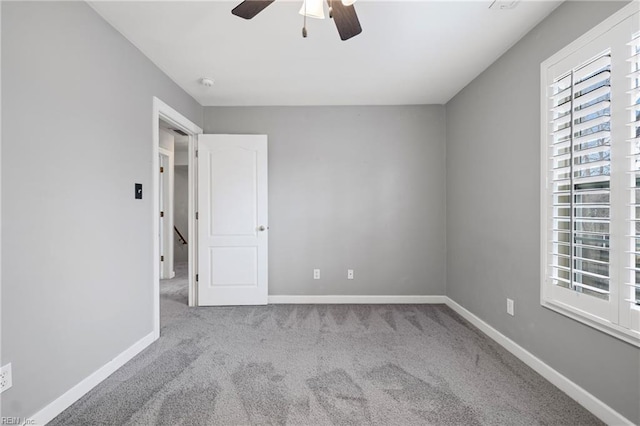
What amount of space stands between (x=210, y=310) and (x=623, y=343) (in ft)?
11.0

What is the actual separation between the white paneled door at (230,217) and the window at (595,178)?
269 centimetres

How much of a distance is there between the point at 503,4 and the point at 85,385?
355 centimetres

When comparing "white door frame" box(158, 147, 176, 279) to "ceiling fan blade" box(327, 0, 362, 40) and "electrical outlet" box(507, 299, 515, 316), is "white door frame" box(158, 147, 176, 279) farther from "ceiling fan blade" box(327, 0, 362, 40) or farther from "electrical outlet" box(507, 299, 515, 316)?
"electrical outlet" box(507, 299, 515, 316)

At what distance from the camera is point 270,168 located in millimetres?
3582

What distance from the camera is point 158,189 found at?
102 inches

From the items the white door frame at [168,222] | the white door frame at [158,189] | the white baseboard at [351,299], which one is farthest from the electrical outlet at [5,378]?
the white door frame at [168,222]

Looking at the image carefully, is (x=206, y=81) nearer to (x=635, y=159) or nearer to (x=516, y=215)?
(x=516, y=215)

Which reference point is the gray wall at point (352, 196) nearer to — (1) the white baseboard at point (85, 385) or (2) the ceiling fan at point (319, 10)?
(1) the white baseboard at point (85, 385)

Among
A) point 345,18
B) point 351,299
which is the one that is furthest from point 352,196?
point 345,18

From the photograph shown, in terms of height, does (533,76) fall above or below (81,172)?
above

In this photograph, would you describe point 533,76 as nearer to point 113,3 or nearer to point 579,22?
point 579,22

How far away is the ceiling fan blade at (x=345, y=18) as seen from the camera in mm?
1486

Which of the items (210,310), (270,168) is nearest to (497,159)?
(270,168)

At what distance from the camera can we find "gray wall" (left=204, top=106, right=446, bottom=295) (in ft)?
11.7
